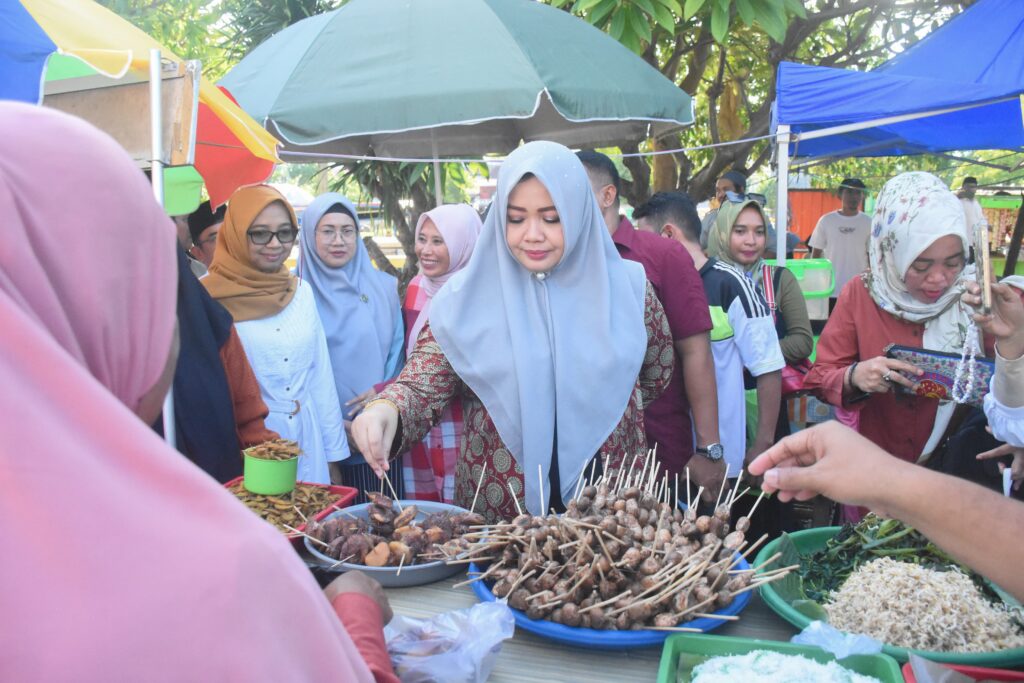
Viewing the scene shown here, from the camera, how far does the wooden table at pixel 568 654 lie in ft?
5.00

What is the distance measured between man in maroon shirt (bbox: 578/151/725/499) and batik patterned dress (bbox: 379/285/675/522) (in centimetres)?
53

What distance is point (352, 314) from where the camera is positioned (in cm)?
400

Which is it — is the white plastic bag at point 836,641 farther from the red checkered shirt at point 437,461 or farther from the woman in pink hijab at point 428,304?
the woman in pink hijab at point 428,304

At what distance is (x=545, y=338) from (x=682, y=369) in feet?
3.23

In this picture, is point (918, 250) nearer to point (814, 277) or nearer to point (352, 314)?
point (352, 314)

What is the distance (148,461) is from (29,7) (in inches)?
80.1

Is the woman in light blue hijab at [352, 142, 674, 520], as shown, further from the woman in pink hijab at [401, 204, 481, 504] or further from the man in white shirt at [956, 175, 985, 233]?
the man in white shirt at [956, 175, 985, 233]

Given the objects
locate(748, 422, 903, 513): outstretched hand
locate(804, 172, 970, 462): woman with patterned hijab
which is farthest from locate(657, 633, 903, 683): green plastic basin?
locate(804, 172, 970, 462): woman with patterned hijab

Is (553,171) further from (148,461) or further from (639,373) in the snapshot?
(148,461)

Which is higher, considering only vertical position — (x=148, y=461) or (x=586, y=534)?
(x=148, y=461)

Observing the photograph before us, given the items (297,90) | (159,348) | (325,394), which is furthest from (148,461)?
(297,90)

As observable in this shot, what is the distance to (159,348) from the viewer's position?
104cm

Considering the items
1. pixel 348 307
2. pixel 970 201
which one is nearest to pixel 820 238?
pixel 970 201

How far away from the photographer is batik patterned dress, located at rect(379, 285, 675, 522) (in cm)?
219
